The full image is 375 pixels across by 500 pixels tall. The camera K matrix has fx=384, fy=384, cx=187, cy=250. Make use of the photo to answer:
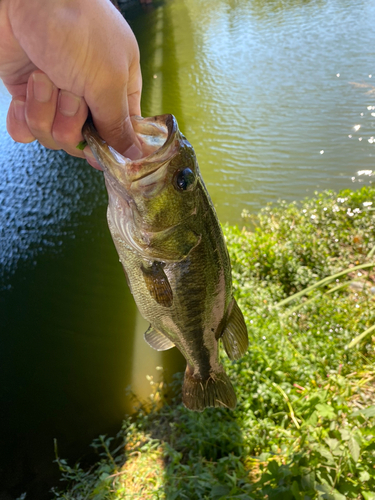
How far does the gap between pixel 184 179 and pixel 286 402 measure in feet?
7.95

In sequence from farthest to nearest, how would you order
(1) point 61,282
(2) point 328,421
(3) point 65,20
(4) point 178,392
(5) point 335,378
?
(1) point 61,282, (4) point 178,392, (5) point 335,378, (2) point 328,421, (3) point 65,20

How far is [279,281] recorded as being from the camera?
14.3 feet

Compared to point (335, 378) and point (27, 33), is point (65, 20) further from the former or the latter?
point (335, 378)

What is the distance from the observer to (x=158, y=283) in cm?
144

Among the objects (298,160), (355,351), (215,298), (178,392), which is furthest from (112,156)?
(298,160)

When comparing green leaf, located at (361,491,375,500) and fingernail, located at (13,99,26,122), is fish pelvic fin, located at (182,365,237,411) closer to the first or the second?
green leaf, located at (361,491,375,500)

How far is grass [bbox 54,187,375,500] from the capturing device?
2.28 meters

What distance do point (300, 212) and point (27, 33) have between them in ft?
14.9

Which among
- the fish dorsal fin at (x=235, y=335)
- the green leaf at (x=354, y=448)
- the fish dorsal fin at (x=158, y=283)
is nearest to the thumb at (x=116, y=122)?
the fish dorsal fin at (x=158, y=283)

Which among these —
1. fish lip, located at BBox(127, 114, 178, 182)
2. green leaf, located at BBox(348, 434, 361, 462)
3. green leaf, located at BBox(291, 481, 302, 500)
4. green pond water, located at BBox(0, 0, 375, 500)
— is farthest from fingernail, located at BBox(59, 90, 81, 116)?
green pond water, located at BBox(0, 0, 375, 500)

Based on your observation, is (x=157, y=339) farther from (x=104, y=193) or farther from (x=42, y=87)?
(x=104, y=193)

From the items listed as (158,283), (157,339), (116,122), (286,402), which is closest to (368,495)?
(286,402)

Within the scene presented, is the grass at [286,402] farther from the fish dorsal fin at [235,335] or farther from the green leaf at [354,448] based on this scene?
the fish dorsal fin at [235,335]

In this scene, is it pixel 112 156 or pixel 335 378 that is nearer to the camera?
pixel 112 156
